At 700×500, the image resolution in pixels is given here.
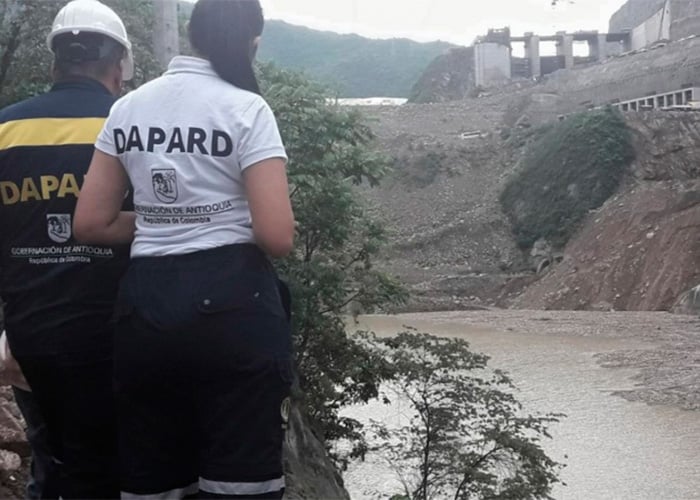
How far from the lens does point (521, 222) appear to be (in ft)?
164

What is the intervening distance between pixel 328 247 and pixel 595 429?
21.8 feet

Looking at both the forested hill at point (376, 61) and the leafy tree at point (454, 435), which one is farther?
the forested hill at point (376, 61)

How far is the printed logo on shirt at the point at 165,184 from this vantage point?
8.04ft

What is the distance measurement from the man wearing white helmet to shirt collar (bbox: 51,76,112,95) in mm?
50

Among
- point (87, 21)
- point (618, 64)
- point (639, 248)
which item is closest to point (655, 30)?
point (618, 64)

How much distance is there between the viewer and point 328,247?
1190 cm

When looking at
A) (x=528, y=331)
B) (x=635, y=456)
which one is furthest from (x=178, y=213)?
(x=528, y=331)

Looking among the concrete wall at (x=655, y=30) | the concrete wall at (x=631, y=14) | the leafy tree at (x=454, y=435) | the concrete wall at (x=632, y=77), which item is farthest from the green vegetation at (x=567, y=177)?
the concrete wall at (x=631, y=14)

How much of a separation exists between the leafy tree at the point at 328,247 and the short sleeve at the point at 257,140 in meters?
8.22

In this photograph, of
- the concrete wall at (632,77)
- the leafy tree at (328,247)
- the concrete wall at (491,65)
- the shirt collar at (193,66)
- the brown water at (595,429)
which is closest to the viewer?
the shirt collar at (193,66)

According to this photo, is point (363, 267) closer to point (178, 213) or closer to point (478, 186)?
point (178, 213)

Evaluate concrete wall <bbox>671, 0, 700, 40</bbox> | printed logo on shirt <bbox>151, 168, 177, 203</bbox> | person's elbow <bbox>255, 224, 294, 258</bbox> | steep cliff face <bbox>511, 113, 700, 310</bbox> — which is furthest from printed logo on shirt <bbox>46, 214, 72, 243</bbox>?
concrete wall <bbox>671, 0, 700, 40</bbox>

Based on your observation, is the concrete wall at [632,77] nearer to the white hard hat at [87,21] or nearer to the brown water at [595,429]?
the brown water at [595,429]

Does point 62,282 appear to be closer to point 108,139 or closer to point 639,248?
point 108,139
